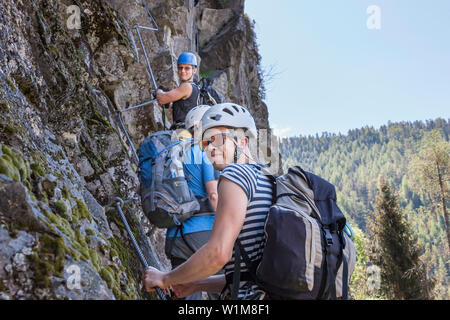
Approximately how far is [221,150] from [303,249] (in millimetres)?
939

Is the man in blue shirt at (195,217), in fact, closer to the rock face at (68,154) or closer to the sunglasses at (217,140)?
the rock face at (68,154)

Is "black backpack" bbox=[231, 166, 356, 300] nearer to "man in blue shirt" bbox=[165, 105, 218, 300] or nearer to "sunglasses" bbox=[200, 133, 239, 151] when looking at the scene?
"sunglasses" bbox=[200, 133, 239, 151]

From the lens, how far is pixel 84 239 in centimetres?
292

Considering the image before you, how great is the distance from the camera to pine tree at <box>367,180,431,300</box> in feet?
98.2

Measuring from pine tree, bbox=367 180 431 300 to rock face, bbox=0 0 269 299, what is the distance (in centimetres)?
2810

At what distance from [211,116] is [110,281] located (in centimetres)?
148

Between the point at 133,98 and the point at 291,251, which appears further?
the point at 133,98

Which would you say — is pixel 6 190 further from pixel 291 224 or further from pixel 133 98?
pixel 133 98

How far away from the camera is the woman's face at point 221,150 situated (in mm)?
2637

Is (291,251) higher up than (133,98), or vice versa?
(133,98)

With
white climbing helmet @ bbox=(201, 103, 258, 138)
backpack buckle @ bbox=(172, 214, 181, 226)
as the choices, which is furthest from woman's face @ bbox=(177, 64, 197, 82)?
white climbing helmet @ bbox=(201, 103, 258, 138)

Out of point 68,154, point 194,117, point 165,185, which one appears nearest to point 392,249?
point 194,117

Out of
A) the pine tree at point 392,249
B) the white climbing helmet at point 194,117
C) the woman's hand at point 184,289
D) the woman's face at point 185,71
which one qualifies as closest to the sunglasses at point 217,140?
the woman's hand at point 184,289
